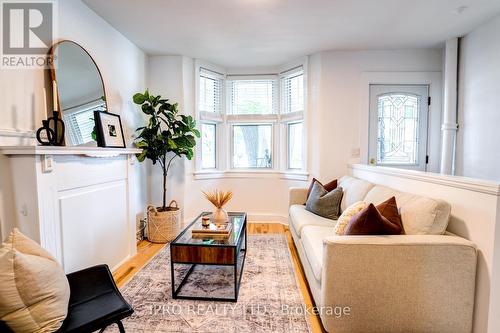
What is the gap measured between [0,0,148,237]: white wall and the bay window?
41.7 inches

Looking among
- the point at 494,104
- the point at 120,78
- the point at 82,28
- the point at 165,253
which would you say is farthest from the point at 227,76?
the point at 494,104

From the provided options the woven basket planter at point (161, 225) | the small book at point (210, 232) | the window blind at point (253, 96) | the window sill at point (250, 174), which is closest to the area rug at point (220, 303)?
the small book at point (210, 232)

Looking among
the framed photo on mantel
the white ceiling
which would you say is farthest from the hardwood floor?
the white ceiling

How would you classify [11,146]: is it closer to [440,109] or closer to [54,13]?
[54,13]

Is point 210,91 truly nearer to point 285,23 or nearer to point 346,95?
point 285,23

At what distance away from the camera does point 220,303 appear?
204 cm

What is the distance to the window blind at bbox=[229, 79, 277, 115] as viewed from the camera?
4355 millimetres

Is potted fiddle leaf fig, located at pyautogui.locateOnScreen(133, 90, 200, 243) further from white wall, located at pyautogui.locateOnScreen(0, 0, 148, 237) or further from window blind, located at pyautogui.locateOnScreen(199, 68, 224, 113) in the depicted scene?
window blind, located at pyautogui.locateOnScreen(199, 68, 224, 113)

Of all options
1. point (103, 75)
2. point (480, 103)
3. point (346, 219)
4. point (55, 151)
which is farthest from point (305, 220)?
point (103, 75)

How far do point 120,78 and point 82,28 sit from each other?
27.5 inches

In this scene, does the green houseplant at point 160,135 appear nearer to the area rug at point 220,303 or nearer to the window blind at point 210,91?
the window blind at point 210,91

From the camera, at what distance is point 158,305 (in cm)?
201

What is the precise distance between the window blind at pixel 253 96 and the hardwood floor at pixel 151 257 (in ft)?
6.27

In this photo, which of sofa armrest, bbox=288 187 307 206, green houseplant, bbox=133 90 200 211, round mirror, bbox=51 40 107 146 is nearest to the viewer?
round mirror, bbox=51 40 107 146
